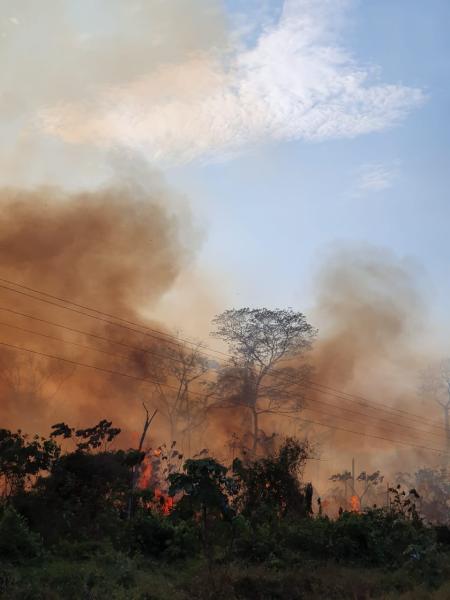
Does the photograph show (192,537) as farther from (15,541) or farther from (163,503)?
(163,503)

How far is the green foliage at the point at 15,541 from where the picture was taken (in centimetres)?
1452

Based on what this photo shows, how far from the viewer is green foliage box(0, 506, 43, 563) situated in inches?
572

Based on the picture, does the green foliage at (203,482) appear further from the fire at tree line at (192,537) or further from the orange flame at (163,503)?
the orange flame at (163,503)

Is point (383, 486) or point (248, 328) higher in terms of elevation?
point (248, 328)

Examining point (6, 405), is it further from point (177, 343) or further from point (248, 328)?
point (248, 328)

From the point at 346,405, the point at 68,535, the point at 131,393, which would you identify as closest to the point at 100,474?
the point at 68,535

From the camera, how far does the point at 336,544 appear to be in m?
19.1

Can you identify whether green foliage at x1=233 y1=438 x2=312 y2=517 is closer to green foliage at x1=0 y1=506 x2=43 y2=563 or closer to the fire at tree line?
the fire at tree line

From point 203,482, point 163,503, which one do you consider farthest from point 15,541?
point 163,503

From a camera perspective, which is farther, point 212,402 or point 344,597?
point 212,402

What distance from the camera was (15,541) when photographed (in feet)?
48.5

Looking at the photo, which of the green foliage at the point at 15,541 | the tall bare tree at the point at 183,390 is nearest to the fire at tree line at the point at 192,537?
the green foliage at the point at 15,541

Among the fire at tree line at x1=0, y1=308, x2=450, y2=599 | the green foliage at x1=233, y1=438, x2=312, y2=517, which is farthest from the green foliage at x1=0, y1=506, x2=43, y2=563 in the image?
the green foliage at x1=233, y1=438, x2=312, y2=517

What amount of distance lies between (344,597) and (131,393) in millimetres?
37698
